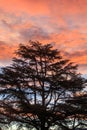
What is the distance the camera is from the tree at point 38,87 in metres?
38.0

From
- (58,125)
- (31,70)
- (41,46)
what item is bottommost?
(58,125)

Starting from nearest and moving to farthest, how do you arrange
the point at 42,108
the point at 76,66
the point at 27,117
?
the point at 42,108 → the point at 27,117 → the point at 76,66

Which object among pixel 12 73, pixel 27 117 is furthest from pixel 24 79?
pixel 27 117

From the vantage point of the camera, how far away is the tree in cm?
3797

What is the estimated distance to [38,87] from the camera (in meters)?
41.4

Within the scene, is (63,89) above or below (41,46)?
below

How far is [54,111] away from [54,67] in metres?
6.64

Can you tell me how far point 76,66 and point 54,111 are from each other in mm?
7258

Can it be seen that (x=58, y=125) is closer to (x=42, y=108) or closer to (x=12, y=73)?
(x=42, y=108)

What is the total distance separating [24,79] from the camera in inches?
1626

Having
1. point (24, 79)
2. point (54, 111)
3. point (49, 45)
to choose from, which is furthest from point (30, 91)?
point (49, 45)

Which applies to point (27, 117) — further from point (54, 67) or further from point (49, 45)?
point (49, 45)

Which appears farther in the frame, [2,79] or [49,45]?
[49,45]

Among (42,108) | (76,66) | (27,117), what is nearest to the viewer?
(42,108)
